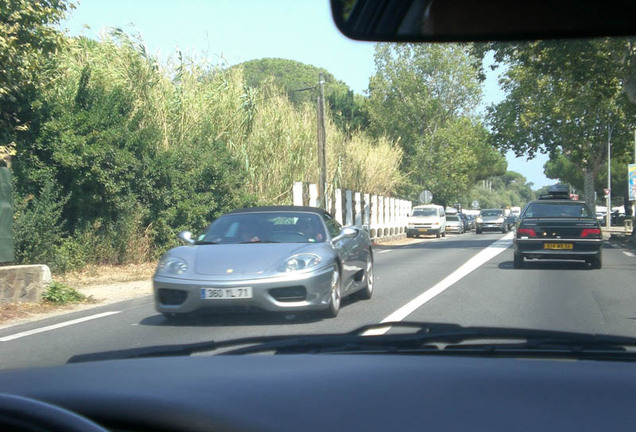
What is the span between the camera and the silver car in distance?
8.49 metres

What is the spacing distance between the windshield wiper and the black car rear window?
14.3m

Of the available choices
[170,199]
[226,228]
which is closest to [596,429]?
[226,228]

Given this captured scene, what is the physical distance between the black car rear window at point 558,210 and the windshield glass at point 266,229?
8.90 meters

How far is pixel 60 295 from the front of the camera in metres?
11.8

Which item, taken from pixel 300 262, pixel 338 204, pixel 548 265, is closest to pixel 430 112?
pixel 338 204

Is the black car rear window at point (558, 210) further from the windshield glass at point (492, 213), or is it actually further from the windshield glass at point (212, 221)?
the windshield glass at point (492, 213)

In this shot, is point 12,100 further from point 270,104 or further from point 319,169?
point 319,169

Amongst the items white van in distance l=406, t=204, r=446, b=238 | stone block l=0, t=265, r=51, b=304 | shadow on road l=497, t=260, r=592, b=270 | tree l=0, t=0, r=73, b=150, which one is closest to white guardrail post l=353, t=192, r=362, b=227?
white van in distance l=406, t=204, r=446, b=238

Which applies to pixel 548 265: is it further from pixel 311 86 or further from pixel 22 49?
pixel 311 86

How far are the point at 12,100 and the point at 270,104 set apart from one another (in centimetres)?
1490

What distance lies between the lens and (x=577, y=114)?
4119 centimetres

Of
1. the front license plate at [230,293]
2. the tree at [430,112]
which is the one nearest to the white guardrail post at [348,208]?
the tree at [430,112]

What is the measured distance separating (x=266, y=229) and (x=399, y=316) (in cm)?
208

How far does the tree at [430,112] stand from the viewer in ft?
173
